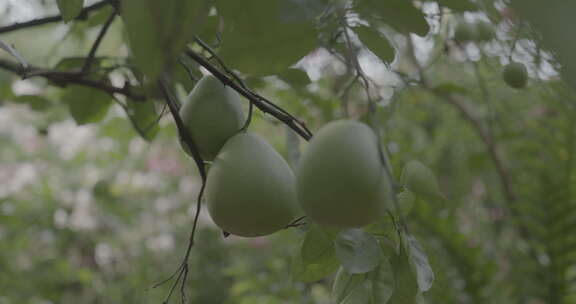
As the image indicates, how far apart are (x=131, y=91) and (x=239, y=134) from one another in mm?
276

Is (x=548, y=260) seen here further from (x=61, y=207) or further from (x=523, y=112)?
(x=61, y=207)

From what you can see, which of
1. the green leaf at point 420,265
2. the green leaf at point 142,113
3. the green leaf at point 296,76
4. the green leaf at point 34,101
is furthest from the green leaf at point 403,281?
the green leaf at point 34,101

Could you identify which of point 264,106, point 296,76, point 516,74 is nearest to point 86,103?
point 296,76

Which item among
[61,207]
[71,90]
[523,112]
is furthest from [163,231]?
[71,90]

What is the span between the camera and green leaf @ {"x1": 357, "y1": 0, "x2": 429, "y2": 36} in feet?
1.20

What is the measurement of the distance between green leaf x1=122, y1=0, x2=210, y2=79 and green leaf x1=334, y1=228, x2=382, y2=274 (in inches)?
8.6

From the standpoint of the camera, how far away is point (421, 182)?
45 cm

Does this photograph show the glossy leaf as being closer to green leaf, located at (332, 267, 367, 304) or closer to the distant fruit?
green leaf, located at (332, 267, 367, 304)

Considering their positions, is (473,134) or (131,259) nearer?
(473,134)

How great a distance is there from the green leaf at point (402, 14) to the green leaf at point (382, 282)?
0.17 meters

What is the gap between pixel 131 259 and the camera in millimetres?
2404

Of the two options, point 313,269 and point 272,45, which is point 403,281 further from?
point 272,45

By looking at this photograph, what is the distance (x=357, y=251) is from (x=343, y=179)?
0.11 metres

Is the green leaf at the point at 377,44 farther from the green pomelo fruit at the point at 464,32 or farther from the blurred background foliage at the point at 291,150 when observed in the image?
the green pomelo fruit at the point at 464,32
